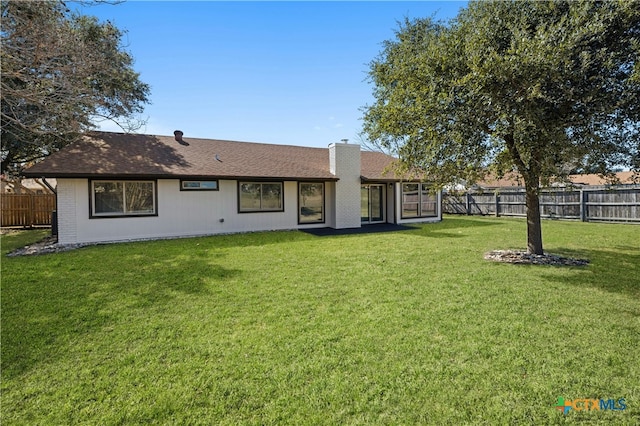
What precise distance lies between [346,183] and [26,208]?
14.8 meters

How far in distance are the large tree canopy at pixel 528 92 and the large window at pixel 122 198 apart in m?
8.95

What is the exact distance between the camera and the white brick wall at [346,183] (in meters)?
14.1

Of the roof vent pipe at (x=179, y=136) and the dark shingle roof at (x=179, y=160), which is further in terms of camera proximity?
the roof vent pipe at (x=179, y=136)

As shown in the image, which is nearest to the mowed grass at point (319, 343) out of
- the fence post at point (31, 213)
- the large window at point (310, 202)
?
the large window at point (310, 202)

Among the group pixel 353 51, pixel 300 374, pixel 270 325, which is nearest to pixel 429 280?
pixel 270 325

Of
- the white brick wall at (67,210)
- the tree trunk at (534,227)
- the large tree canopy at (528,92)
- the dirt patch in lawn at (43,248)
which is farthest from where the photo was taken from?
the white brick wall at (67,210)

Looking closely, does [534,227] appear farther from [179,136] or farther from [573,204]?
[179,136]

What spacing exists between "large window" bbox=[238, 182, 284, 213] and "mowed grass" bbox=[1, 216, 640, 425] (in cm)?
616

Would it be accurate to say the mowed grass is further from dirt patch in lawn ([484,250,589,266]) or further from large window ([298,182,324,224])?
large window ([298,182,324,224])

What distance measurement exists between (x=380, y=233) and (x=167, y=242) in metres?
7.79

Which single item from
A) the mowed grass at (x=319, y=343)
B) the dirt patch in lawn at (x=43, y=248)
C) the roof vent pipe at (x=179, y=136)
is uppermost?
the roof vent pipe at (x=179, y=136)

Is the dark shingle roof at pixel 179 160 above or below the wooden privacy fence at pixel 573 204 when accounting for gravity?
above

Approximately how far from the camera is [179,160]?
12.3 m

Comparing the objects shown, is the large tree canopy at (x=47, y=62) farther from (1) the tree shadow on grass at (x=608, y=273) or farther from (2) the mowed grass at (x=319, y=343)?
(1) the tree shadow on grass at (x=608, y=273)
